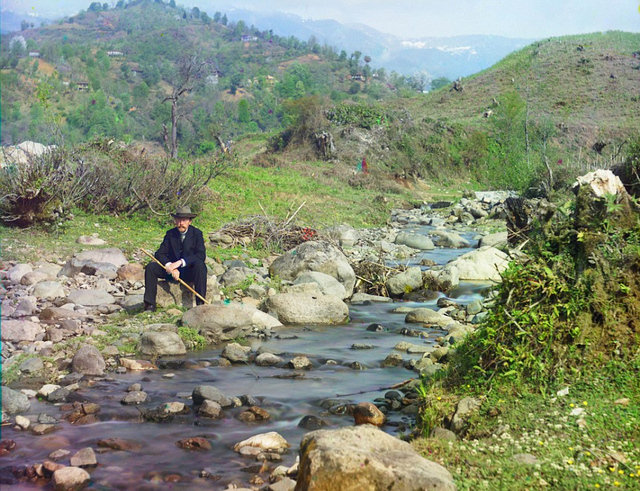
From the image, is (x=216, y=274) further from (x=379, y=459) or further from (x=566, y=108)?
(x=566, y=108)

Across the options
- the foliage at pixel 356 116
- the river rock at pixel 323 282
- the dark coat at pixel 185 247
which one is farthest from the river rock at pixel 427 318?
the foliage at pixel 356 116

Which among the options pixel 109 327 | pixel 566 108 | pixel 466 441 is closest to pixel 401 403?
pixel 466 441

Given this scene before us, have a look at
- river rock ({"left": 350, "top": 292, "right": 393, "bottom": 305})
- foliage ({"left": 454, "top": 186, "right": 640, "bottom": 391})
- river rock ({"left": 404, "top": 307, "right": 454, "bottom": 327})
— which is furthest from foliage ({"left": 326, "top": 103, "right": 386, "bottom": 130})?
foliage ({"left": 454, "top": 186, "right": 640, "bottom": 391})

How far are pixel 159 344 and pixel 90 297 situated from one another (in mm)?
2318

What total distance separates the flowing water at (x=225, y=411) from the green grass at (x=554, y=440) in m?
1.22

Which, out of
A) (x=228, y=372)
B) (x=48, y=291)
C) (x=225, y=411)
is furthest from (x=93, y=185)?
(x=225, y=411)

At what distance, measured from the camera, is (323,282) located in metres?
11.5

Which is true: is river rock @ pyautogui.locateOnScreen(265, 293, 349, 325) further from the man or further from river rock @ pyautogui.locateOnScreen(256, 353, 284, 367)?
river rock @ pyautogui.locateOnScreen(256, 353, 284, 367)

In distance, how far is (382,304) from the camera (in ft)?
39.1

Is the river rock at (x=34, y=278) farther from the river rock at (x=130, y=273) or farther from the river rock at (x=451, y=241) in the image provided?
the river rock at (x=451, y=241)

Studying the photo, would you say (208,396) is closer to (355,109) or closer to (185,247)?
(185,247)

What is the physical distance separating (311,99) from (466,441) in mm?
34483

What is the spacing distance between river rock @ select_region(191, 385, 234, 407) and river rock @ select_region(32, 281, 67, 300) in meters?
4.10

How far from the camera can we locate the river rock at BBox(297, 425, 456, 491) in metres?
3.59
